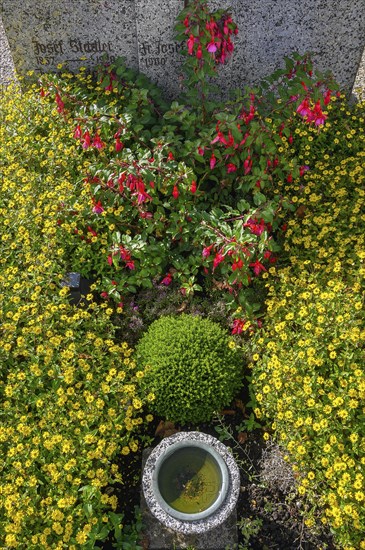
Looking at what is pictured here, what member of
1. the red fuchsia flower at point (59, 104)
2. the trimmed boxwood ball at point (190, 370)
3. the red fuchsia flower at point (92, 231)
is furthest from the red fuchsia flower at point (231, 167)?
the red fuchsia flower at point (59, 104)

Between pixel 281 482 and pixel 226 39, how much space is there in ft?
9.65

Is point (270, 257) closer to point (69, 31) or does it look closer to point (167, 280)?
point (167, 280)

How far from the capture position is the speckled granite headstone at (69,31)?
427cm

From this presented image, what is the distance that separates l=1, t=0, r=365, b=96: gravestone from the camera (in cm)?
423

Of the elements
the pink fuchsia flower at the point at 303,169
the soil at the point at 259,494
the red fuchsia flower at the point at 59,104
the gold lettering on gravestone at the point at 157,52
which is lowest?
the soil at the point at 259,494

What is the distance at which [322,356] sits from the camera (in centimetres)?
287

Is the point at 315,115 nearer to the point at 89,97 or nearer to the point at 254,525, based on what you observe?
the point at 89,97

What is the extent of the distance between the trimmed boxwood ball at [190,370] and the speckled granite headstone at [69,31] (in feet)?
8.60

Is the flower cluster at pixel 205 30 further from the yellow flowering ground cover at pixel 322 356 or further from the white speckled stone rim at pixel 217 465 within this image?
the white speckled stone rim at pixel 217 465

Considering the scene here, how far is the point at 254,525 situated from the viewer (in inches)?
112

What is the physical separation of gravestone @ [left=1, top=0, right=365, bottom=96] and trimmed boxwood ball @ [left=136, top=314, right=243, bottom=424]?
234 centimetres

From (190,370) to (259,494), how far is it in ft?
2.58

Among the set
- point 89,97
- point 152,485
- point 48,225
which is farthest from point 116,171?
point 152,485

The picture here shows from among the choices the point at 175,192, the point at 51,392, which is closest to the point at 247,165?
the point at 175,192
